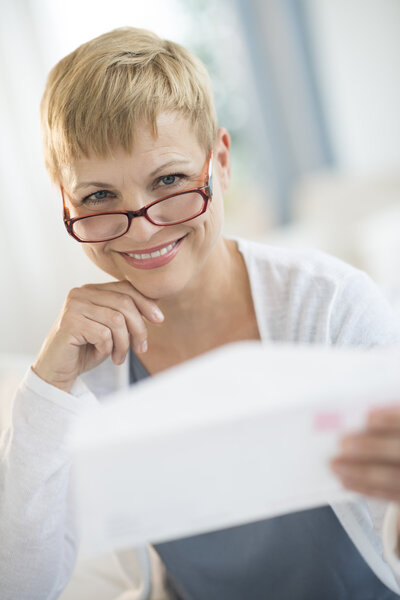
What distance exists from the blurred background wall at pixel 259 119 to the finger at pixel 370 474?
1987mm

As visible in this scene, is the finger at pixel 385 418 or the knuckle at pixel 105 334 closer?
the finger at pixel 385 418

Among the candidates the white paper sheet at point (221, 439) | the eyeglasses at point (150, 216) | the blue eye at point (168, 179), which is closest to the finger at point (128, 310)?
the eyeglasses at point (150, 216)

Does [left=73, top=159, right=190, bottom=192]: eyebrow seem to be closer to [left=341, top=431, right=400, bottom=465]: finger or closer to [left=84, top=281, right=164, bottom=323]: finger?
[left=84, top=281, right=164, bottom=323]: finger

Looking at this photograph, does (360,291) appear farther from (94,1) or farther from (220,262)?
(94,1)

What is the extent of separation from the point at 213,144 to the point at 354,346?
43 centimetres

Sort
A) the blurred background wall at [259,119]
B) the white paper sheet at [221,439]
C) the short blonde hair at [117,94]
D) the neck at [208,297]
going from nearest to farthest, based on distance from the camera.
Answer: the white paper sheet at [221,439]
the short blonde hair at [117,94]
the neck at [208,297]
the blurred background wall at [259,119]

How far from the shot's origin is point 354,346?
1.04 meters

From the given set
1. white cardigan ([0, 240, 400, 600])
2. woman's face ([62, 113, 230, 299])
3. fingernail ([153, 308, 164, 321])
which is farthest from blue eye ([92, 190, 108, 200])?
white cardigan ([0, 240, 400, 600])

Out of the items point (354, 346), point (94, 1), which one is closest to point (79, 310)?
point (354, 346)

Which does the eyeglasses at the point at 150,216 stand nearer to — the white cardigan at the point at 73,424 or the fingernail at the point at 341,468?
the white cardigan at the point at 73,424

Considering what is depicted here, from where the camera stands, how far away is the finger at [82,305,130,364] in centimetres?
102

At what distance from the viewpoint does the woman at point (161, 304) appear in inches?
37.5

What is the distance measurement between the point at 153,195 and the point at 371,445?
545 mm

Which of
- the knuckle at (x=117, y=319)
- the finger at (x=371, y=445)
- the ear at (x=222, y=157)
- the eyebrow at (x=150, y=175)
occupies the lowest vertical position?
the finger at (x=371, y=445)
